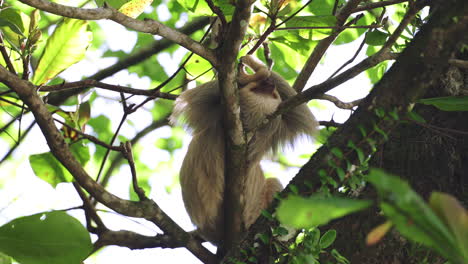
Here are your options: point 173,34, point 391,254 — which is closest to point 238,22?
point 173,34

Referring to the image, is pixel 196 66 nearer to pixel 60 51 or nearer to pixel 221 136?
pixel 221 136

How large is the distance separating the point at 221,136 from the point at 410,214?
2.85 metres

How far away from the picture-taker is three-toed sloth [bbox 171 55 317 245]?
143 inches

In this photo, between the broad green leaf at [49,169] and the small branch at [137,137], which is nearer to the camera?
the broad green leaf at [49,169]

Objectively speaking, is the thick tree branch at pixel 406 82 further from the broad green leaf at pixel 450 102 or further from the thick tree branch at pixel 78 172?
the thick tree branch at pixel 78 172

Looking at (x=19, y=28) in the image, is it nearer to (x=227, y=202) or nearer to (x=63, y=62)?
(x=63, y=62)

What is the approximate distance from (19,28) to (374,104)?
206 cm

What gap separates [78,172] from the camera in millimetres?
2828

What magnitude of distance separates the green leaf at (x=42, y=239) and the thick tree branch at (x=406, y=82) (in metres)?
0.90

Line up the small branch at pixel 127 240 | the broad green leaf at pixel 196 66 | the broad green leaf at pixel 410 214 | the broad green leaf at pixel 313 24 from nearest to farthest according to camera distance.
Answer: the broad green leaf at pixel 410 214 < the broad green leaf at pixel 313 24 < the small branch at pixel 127 240 < the broad green leaf at pixel 196 66

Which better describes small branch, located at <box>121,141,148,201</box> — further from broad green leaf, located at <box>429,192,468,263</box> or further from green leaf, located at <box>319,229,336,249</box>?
broad green leaf, located at <box>429,192,468,263</box>

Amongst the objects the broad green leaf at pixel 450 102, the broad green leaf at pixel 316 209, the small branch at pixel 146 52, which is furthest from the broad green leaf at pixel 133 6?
the small branch at pixel 146 52

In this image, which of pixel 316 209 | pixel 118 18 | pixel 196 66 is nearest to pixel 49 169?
pixel 196 66

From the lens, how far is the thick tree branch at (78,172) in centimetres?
263
